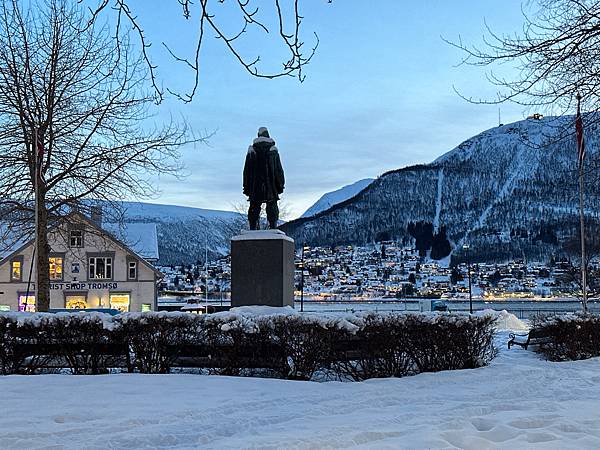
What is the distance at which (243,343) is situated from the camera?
10414mm

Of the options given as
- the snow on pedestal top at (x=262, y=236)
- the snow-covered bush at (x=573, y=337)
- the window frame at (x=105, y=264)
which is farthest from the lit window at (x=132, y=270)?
the snow-covered bush at (x=573, y=337)

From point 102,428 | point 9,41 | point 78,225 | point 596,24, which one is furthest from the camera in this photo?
point 78,225

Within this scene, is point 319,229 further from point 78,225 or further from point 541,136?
point 541,136

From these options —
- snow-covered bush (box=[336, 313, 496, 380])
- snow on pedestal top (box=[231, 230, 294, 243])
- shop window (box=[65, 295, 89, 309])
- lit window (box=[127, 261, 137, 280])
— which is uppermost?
snow on pedestal top (box=[231, 230, 294, 243])

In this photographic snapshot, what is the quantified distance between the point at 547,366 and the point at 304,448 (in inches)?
314

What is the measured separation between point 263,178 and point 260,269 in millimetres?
2422

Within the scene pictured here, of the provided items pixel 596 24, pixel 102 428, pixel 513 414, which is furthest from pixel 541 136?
pixel 102 428

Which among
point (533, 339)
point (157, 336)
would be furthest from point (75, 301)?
point (157, 336)

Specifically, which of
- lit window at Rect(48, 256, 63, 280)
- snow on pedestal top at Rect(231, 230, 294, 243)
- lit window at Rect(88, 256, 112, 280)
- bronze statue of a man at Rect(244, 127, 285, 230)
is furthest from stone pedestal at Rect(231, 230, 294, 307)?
lit window at Rect(48, 256, 63, 280)

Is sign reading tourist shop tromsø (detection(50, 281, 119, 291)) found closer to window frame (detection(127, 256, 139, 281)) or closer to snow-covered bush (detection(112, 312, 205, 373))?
window frame (detection(127, 256, 139, 281))

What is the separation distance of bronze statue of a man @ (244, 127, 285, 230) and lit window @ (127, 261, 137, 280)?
3087 cm

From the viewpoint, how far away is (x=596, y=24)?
7316mm

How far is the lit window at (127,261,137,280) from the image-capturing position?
43656 millimetres

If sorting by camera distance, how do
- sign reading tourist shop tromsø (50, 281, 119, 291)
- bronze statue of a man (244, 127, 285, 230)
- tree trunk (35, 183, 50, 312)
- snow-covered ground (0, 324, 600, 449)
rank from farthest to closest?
1. sign reading tourist shop tromsø (50, 281, 119, 291)
2. tree trunk (35, 183, 50, 312)
3. bronze statue of a man (244, 127, 285, 230)
4. snow-covered ground (0, 324, 600, 449)
